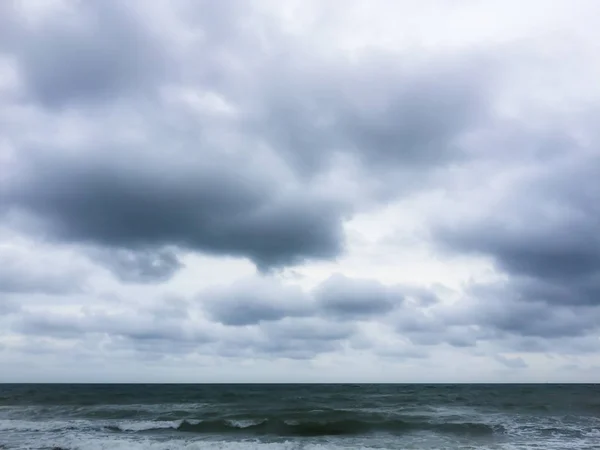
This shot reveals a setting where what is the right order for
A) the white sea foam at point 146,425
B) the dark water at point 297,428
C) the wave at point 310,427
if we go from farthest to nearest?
the white sea foam at point 146,425 < the wave at point 310,427 < the dark water at point 297,428

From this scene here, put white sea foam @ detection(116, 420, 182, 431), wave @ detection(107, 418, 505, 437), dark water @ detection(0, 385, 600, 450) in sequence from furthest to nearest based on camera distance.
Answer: white sea foam @ detection(116, 420, 182, 431) → wave @ detection(107, 418, 505, 437) → dark water @ detection(0, 385, 600, 450)

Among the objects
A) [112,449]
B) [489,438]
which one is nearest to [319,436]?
[489,438]

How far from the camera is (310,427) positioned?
30281 mm

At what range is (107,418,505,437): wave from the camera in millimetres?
28478

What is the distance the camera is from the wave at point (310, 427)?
2848cm

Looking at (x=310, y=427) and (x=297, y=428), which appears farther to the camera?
(x=310, y=427)

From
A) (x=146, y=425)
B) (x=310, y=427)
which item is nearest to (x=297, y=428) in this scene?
(x=310, y=427)

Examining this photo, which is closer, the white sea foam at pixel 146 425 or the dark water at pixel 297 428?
the dark water at pixel 297 428

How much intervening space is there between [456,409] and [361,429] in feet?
51.0

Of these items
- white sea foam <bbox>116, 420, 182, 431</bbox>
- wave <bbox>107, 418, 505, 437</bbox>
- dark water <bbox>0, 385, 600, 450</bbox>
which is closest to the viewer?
dark water <bbox>0, 385, 600, 450</bbox>

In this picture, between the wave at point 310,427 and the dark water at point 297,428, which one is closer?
the dark water at point 297,428

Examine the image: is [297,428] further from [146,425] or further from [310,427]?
[146,425]

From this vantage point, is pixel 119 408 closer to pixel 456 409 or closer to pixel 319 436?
pixel 319 436

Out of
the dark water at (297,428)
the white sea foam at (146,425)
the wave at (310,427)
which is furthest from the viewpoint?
the white sea foam at (146,425)
